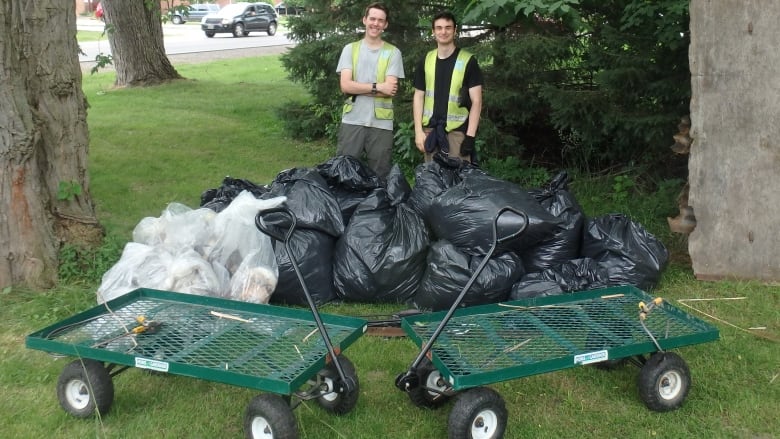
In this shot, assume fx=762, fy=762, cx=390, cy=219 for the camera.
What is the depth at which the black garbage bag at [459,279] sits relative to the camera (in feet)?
14.2

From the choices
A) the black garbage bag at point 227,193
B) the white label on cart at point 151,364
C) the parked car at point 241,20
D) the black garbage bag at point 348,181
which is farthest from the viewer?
the parked car at point 241,20

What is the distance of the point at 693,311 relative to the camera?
14.6 feet

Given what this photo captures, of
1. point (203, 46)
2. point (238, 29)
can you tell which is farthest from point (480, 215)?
point (238, 29)

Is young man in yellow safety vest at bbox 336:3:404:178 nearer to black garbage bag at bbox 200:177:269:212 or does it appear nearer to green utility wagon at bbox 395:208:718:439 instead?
black garbage bag at bbox 200:177:269:212

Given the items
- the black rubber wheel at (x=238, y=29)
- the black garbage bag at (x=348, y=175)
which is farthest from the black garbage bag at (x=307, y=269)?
the black rubber wheel at (x=238, y=29)

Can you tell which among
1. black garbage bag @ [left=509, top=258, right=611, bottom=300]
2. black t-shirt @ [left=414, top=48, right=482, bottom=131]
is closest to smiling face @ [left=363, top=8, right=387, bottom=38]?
black t-shirt @ [left=414, top=48, right=482, bottom=131]

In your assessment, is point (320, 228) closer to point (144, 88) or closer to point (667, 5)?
point (667, 5)

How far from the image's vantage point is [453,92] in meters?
5.27

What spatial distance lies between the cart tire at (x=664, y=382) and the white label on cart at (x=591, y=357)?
13.5 inches

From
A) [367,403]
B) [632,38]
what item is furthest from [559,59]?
[367,403]

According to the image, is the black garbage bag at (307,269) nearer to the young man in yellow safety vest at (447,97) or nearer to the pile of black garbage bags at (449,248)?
the pile of black garbage bags at (449,248)

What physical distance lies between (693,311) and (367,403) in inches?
84.8

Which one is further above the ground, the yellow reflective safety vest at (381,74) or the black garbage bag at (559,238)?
the yellow reflective safety vest at (381,74)

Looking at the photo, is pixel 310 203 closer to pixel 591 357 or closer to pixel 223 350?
pixel 223 350
